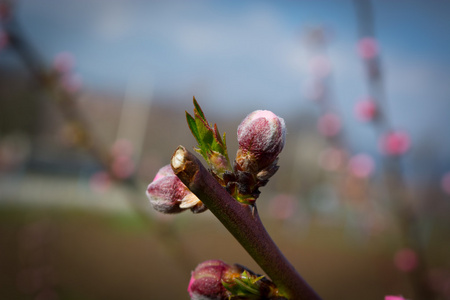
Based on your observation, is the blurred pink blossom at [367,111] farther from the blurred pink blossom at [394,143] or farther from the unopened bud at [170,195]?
the unopened bud at [170,195]

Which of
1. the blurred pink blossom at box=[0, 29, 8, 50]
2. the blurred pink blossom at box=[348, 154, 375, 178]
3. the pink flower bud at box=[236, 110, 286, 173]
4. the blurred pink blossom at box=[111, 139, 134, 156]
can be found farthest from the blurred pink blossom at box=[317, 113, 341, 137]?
the pink flower bud at box=[236, 110, 286, 173]

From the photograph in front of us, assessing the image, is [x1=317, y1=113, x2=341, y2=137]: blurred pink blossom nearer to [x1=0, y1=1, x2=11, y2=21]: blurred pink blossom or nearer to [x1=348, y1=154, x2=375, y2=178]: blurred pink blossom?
[x1=348, y1=154, x2=375, y2=178]: blurred pink blossom

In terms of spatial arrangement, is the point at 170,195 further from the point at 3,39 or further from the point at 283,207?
the point at 283,207

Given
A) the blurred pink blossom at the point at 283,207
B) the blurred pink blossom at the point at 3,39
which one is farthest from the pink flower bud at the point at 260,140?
the blurred pink blossom at the point at 283,207

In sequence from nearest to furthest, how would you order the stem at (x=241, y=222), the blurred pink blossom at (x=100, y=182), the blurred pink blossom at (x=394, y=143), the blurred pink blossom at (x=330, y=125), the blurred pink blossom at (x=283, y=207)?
the stem at (x=241, y=222) → the blurred pink blossom at (x=394, y=143) → the blurred pink blossom at (x=100, y=182) → the blurred pink blossom at (x=330, y=125) → the blurred pink blossom at (x=283, y=207)

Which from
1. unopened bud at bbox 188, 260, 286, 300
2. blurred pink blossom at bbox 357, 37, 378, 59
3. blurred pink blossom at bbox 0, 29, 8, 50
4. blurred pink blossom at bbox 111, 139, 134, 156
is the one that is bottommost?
unopened bud at bbox 188, 260, 286, 300

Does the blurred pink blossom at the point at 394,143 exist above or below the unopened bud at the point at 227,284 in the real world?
above

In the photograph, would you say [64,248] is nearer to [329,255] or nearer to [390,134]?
[329,255]
